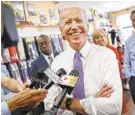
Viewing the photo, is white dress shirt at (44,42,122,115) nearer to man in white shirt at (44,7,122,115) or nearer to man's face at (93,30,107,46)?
man in white shirt at (44,7,122,115)

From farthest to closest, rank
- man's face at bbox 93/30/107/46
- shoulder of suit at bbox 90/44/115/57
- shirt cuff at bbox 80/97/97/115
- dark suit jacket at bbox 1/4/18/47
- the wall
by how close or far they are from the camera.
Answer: the wall < man's face at bbox 93/30/107/46 < shoulder of suit at bbox 90/44/115/57 < shirt cuff at bbox 80/97/97/115 < dark suit jacket at bbox 1/4/18/47

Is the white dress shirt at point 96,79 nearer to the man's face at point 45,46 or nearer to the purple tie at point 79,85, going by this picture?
the purple tie at point 79,85

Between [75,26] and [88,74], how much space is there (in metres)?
0.31

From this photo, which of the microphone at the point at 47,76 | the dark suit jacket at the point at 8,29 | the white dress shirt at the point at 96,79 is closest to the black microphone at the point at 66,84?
the microphone at the point at 47,76

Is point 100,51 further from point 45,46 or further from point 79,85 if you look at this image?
point 45,46

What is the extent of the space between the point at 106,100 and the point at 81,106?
0.47 ft

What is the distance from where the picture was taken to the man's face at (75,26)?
148cm

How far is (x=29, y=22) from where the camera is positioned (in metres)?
4.73

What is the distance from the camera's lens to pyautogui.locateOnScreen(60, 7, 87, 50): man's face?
4.85 ft

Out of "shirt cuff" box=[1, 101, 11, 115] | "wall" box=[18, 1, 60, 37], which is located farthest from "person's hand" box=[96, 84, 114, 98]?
"wall" box=[18, 1, 60, 37]

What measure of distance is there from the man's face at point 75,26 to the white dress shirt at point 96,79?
0.06 meters

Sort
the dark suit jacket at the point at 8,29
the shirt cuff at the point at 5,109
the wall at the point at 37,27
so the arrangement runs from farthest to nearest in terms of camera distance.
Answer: the wall at the point at 37,27, the shirt cuff at the point at 5,109, the dark suit jacket at the point at 8,29

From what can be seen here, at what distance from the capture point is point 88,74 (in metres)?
1.42

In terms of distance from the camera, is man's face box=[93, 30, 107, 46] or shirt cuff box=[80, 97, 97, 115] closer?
shirt cuff box=[80, 97, 97, 115]
